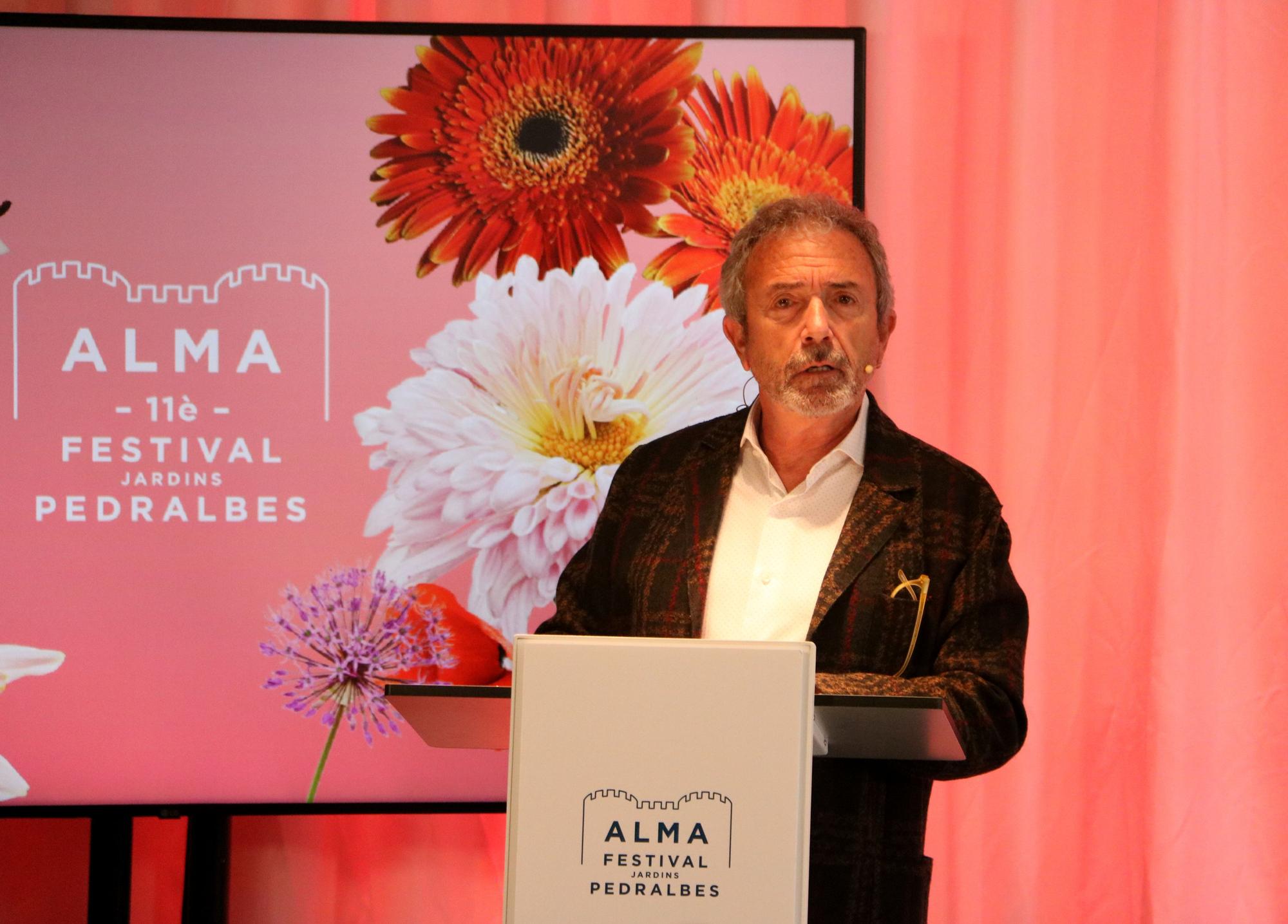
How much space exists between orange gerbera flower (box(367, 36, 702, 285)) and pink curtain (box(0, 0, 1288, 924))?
11.5 inches

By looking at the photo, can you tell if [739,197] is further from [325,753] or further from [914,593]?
[325,753]

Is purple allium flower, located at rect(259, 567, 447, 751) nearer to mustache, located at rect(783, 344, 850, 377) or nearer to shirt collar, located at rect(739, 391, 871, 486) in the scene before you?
shirt collar, located at rect(739, 391, 871, 486)

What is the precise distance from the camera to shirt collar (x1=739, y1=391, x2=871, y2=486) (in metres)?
1.95

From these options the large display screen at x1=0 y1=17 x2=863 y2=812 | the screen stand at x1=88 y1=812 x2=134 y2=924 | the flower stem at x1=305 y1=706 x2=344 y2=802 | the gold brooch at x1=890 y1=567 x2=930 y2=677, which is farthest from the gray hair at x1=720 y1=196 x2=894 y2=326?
the screen stand at x1=88 y1=812 x2=134 y2=924

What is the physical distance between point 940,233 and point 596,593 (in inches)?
49.9

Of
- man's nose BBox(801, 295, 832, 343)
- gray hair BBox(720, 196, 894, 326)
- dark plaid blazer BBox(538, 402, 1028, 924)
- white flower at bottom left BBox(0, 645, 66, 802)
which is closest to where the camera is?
dark plaid blazer BBox(538, 402, 1028, 924)

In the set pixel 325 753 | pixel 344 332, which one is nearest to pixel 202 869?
pixel 325 753

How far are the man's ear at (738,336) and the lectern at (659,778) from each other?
3.10ft

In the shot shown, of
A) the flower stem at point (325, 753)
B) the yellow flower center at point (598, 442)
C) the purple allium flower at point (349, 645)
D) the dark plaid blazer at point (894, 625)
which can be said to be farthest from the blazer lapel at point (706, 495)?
the flower stem at point (325, 753)

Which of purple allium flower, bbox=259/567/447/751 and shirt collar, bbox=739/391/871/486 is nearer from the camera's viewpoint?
shirt collar, bbox=739/391/871/486

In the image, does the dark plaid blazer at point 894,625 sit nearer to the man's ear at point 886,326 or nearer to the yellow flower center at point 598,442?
the man's ear at point 886,326

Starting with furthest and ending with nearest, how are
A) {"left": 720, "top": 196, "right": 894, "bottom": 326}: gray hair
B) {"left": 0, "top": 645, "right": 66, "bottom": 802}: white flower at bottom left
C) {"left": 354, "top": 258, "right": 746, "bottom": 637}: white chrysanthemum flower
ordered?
{"left": 354, "top": 258, "right": 746, "bottom": 637}: white chrysanthemum flower
{"left": 0, "top": 645, "right": 66, "bottom": 802}: white flower at bottom left
{"left": 720, "top": 196, "right": 894, "bottom": 326}: gray hair

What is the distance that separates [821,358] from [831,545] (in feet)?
0.88

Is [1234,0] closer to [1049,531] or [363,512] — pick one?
[1049,531]
